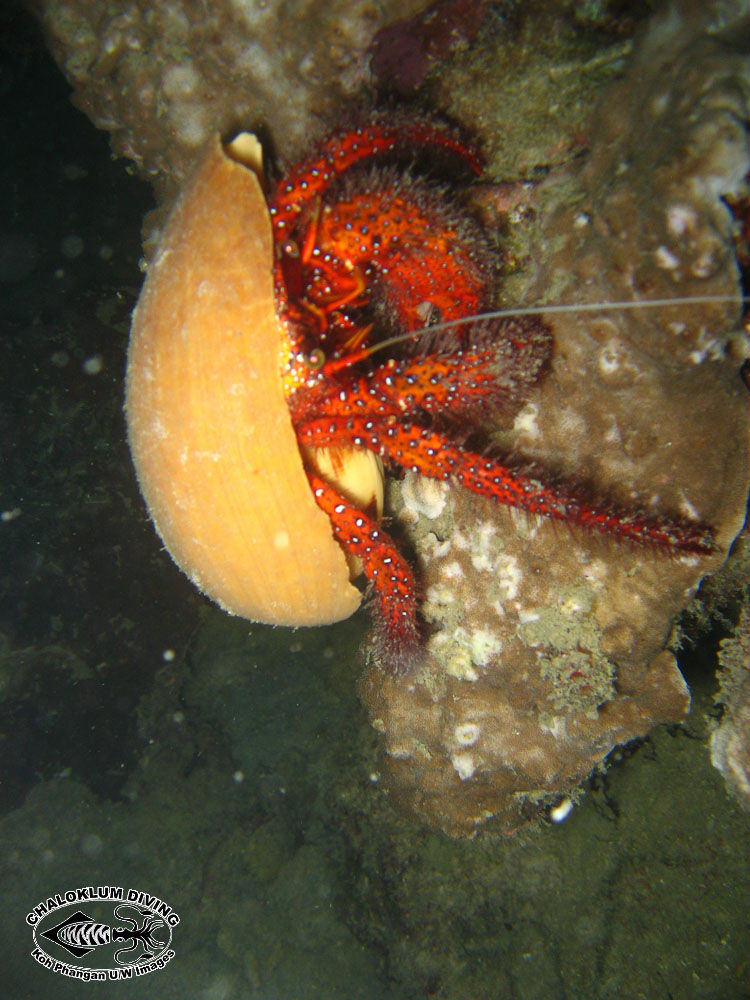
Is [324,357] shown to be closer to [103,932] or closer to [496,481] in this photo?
[496,481]

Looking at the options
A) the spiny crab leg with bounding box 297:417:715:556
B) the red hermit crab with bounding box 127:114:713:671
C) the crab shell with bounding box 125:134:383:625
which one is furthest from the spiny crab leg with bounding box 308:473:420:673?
the spiny crab leg with bounding box 297:417:715:556

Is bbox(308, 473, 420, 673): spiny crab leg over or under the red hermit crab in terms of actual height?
under

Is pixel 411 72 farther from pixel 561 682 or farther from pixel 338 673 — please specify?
pixel 338 673

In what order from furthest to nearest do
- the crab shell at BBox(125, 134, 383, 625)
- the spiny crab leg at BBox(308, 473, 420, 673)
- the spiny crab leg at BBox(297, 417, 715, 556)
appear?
the spiny crab leg at BBox(308, 473, 420, 673)
the spiny crab leg at BBox(297, 417, 715, 556)
the crab shell at BBox(125, 134, 383, 625)

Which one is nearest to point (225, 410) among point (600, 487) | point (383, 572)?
point (383, 572)

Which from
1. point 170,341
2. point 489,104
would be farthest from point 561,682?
point 489,104

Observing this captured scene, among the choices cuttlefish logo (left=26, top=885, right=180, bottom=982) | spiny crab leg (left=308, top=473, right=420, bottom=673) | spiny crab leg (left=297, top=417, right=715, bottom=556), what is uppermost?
spiny crab leg (left=297, top=417, right=715, bottom=556)

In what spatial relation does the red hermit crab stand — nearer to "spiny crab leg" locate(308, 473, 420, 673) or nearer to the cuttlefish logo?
"spiny crab leg" locate(308, 473, 420, 673)

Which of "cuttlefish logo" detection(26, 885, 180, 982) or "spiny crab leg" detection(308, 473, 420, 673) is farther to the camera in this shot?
"cuttlefish logo" detection(26, 885, 180, 982)
